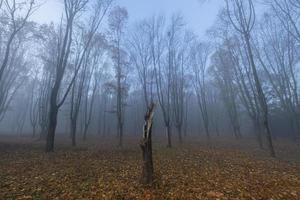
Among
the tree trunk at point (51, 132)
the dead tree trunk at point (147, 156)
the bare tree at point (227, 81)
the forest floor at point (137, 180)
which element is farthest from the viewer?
the bare tree at point (227, 81)

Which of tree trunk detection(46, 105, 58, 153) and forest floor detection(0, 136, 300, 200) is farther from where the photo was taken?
tree trunk detection(46, 105, 58, 153)

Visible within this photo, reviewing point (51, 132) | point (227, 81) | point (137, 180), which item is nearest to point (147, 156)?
point (137, 180)

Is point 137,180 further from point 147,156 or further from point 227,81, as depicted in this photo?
point 227,81

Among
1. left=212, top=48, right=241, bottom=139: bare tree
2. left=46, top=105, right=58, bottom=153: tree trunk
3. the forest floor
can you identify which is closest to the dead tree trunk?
the forest floor

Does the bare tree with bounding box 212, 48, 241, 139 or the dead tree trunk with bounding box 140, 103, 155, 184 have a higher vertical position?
the bare tree with bounding box 212, 48, 241, 139

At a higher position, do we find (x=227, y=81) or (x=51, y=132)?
(x=227, y=81)

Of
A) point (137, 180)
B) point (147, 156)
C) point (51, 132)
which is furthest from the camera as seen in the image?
point (51, 132)

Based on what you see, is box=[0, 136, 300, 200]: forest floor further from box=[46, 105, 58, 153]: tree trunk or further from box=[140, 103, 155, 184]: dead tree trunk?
box=[46, 105, 58, 153]: tree trunk

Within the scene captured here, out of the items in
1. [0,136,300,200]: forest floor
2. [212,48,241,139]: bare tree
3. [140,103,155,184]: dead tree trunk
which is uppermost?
[212,48,241,139]: bare tree

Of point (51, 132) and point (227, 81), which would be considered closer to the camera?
point (51, 132)

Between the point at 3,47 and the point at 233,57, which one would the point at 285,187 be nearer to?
the point at 233,57

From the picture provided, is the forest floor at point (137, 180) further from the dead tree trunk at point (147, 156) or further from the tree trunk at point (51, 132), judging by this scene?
the tree trunk at point (51, 132)

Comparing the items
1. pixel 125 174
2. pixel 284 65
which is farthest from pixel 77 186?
pixel 284 65

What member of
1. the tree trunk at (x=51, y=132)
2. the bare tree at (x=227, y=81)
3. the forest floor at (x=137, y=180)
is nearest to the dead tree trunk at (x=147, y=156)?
the forest floor at (x=137, y=180)
